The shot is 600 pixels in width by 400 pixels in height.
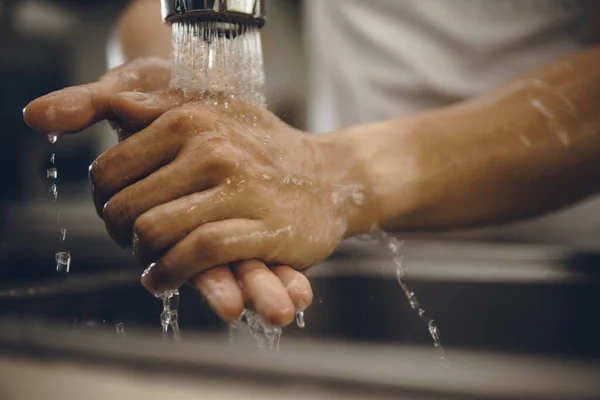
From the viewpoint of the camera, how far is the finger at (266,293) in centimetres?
40

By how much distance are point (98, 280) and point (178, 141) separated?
1.81 ft

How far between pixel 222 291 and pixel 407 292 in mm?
470

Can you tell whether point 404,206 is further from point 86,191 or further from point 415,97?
point 86,191

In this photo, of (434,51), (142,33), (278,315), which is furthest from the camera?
(434,51)

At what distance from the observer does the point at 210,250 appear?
434mm

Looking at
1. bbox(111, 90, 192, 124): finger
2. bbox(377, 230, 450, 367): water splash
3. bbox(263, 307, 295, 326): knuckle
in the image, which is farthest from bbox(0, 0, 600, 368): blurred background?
bbox(263, 307, 295, 326): knuckle

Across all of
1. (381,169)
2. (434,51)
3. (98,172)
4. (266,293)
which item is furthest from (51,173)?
(434,51)

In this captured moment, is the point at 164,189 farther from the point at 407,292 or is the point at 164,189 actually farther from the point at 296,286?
the point at 407,292

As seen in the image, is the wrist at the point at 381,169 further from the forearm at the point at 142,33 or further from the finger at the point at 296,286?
the forearm at the point at 142,33

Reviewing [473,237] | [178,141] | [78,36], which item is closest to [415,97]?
[473,237]

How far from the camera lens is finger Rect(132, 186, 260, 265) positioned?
449 mm

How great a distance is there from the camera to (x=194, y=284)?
1.50 ft

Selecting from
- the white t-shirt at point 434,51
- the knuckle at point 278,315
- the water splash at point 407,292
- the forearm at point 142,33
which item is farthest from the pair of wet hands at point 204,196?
the white t-shirt at point 434,51

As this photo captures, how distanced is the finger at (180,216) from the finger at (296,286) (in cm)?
6
